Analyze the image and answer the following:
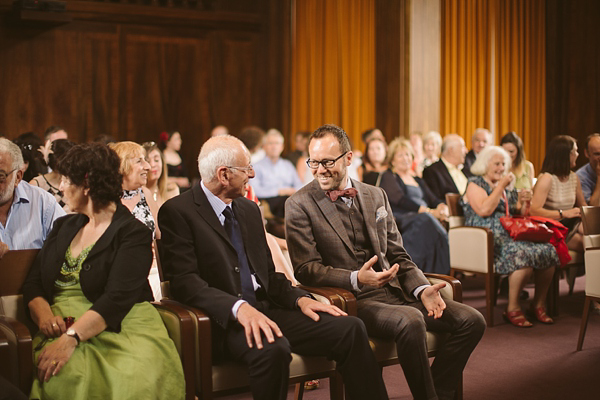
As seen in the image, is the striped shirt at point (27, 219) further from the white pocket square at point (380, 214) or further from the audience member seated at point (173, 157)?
the audience member seated at point (173, 157)

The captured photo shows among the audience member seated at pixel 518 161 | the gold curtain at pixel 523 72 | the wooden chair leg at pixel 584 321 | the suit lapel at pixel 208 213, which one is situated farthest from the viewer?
the gold curtain at pixel 523 72

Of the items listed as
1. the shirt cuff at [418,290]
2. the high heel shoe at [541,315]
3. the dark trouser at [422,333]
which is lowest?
the high heel shoe at [541,315]

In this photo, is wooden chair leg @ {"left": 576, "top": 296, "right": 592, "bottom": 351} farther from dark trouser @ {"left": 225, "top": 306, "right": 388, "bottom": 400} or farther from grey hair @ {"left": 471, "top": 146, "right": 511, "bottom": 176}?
dark trouser @ {"left": 225, "top": 306, "right": 388, "bottom": 400}

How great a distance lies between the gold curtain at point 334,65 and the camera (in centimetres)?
969

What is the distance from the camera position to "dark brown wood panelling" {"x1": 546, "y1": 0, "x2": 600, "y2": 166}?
9055 mm

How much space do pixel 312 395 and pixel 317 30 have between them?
718 cm

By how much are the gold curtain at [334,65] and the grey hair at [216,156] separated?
275 inches

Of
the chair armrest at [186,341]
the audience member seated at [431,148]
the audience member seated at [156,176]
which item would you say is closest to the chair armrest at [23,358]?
the chair armrest at [186,341]

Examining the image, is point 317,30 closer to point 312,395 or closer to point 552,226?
point 552,226

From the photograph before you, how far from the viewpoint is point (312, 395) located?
370cm

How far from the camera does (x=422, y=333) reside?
2.97 m

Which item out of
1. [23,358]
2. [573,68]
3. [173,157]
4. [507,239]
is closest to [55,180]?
[23,358]

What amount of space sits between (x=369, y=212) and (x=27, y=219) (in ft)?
5.08

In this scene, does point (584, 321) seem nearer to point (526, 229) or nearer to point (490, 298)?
point (490, 298)
